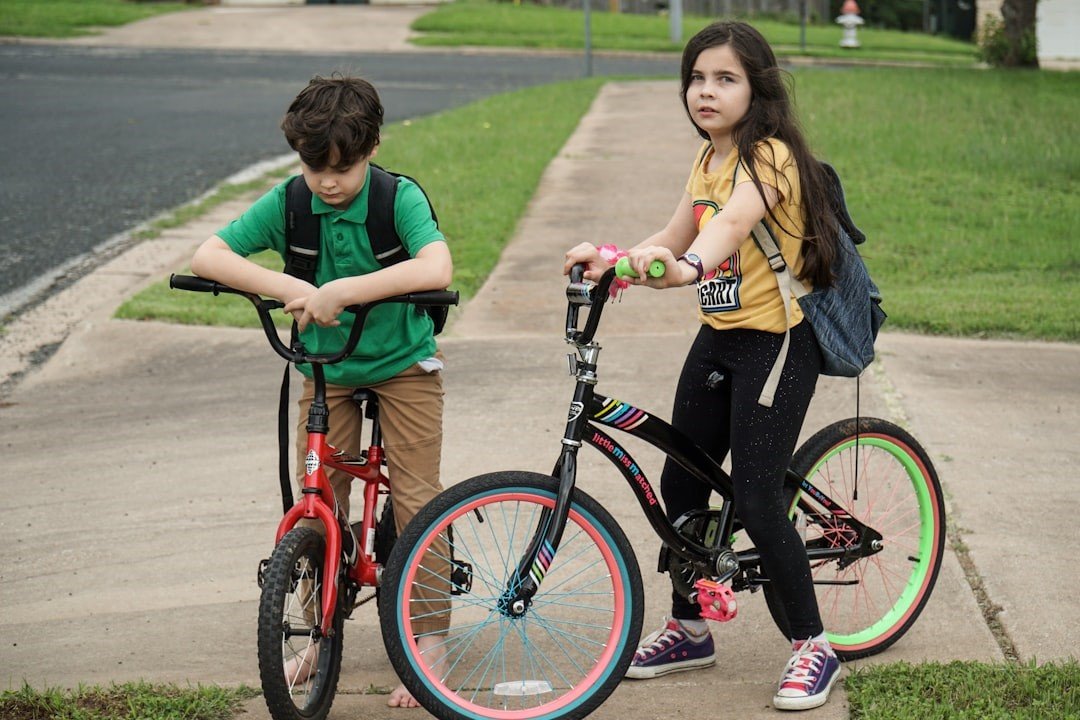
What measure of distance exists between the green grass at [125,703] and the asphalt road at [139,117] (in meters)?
2.43

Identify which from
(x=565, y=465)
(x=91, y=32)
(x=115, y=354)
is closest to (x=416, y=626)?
(x=565, y=465)

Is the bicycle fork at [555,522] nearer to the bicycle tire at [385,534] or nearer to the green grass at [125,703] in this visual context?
the bicycle tire at [385,534]

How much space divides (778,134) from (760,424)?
68cm

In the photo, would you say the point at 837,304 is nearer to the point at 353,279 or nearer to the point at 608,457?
the point at 608,457

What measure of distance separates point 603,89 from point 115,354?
11.8m

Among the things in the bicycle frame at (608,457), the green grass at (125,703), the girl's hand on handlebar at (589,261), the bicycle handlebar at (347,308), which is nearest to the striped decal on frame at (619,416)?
the bicycle frame at (608,457)

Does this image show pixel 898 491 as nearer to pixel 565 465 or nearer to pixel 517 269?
pixel 565 465

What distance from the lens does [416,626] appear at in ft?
11.5

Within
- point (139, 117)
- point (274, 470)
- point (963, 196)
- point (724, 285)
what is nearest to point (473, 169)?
point (963, 196)

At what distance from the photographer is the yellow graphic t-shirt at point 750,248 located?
127 inches

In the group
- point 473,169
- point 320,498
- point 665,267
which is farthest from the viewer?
point 473,169

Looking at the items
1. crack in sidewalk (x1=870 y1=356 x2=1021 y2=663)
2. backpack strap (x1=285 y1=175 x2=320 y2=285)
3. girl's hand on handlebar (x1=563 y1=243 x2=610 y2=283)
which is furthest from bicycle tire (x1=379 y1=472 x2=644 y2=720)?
crack in sidewalk (x1=870 y1=356 x2=1021 y2=663)

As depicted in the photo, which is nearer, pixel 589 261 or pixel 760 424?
pixel 589 261

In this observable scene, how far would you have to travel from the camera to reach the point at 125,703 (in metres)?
3.46
